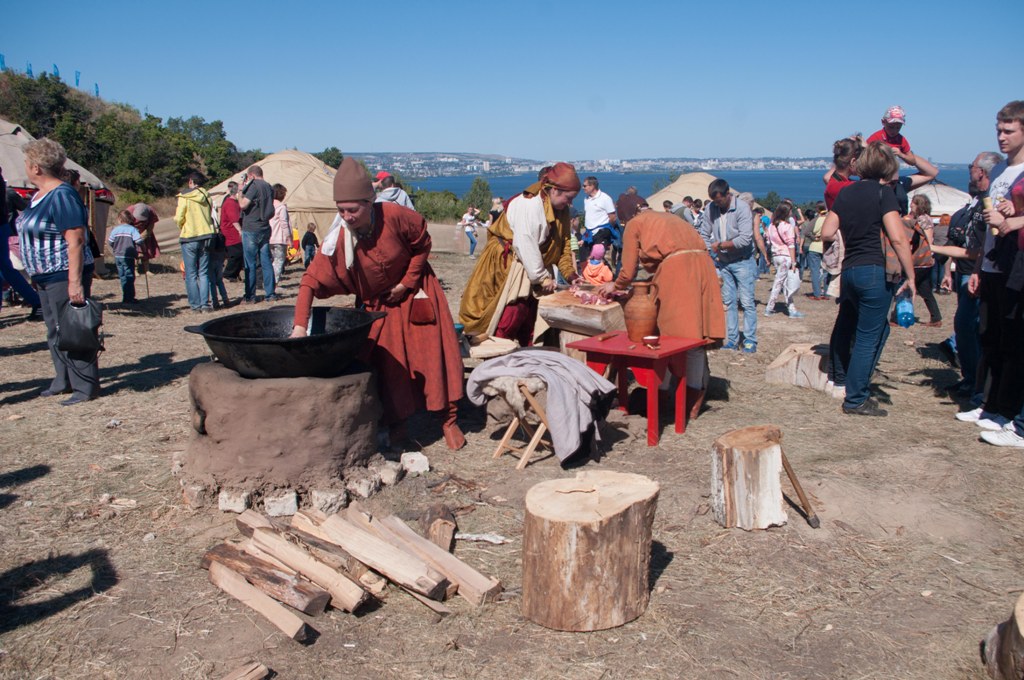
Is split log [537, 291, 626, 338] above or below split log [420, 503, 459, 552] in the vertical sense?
above

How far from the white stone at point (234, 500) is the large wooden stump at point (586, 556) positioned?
1.84 m

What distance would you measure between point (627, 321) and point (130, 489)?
11.6 feet

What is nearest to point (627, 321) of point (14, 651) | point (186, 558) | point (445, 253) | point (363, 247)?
point (363, 247)

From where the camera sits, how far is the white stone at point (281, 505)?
14.1 ft

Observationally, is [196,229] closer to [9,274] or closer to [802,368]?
[9,274]

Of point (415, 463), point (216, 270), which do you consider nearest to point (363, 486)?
point (415, 463)

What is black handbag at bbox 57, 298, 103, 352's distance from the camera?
597 centimetres

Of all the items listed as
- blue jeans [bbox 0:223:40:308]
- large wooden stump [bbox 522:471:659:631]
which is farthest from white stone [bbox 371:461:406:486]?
blue jeans [bbox 0:223:40:308]

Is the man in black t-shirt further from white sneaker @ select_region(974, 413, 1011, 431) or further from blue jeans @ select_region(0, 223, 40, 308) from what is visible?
white sneaker @ select_region(974, 413, 1011, 431)

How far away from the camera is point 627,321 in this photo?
568 centimetres

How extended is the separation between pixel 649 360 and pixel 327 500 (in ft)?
7.75

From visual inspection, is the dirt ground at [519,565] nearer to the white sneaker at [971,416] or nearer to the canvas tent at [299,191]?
the white sneaker at [971,416]

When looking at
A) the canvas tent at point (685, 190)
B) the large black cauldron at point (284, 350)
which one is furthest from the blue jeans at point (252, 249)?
the canvas tent at point (685, 190)

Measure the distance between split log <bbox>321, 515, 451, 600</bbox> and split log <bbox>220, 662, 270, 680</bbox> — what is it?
0.74m
